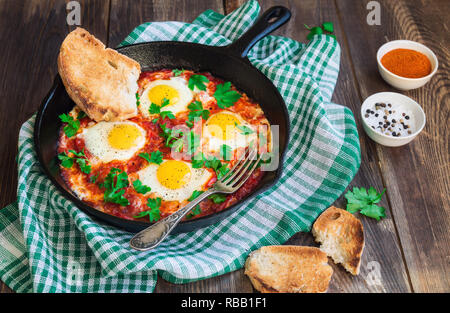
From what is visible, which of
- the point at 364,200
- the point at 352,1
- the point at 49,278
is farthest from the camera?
the point at 352,1

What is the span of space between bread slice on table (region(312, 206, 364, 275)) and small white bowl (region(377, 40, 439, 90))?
1624 millimetres

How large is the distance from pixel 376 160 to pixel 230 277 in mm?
1711

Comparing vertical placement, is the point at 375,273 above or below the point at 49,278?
below

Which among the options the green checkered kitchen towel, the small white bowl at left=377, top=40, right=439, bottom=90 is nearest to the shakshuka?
the green checkered kitchen towel

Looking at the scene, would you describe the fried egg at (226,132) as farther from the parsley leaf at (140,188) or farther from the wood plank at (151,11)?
the wood plank at (151,11)

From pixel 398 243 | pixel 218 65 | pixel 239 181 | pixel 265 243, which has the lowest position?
pixel 398 243

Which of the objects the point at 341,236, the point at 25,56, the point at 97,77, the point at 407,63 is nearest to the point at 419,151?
the point at 407,63

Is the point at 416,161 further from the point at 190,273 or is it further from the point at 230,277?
the point at 190,273

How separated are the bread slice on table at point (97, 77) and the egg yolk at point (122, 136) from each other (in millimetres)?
108

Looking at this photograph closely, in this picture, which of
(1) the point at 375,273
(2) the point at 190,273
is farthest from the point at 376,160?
(2) the point at 190,273

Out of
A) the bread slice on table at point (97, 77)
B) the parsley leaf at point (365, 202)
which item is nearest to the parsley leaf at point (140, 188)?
the bread slice on table at point (97, 77)

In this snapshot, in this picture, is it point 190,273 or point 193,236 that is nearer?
point 190,273

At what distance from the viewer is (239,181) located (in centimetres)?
391

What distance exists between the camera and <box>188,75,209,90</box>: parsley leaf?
4637 millimetres
